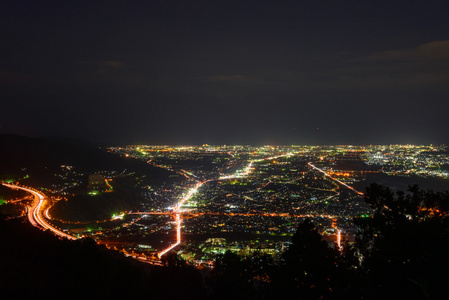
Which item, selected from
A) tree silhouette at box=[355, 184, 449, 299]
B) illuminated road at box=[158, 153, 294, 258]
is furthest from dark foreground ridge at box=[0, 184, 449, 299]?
illuminated road at box=[158, 153, 294, 258]

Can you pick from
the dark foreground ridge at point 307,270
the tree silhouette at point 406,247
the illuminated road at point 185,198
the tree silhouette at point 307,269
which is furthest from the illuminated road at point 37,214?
the tree silhouette at point 406,247

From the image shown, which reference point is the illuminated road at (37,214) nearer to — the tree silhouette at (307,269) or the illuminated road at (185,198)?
the illuminated road at (185,198)

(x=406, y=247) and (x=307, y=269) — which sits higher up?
(x=406, y=247)

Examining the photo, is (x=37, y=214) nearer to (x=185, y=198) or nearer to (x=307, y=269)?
(x=185, y=198)

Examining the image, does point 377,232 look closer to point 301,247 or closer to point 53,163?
point 301,247

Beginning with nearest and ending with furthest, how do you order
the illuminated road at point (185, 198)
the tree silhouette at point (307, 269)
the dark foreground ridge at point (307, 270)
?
the dark foreground ridge at point (307, 270), the tree silhouette at point (307, 269), the illuminated road at point (185, 198)

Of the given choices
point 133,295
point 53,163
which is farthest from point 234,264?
point 53,163

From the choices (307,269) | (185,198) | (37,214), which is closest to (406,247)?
(307,269)

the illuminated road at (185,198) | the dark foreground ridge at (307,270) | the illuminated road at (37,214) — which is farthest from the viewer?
the illuminated road at (37,214)
